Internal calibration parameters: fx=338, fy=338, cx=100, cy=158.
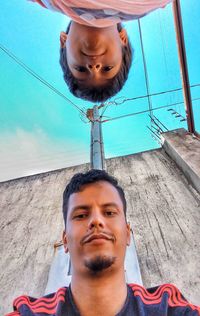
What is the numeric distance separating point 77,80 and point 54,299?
1129 millimetres

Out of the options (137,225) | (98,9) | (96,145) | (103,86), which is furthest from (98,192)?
(96,145)

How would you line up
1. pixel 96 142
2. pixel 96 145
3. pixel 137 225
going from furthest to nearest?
pixel 96 142
pixel 96 145
pixel 137 225

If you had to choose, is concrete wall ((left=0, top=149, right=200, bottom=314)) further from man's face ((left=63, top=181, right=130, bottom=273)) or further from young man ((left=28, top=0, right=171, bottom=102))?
young man ((left=28, top=0, right=171, bottom=102))

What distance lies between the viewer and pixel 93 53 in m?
1.36

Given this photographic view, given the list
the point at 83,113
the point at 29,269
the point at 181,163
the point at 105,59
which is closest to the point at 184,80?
the point at 181,163

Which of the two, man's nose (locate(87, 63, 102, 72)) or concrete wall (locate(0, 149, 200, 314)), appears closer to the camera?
man's nose (locate(87, 63, 102, 72))

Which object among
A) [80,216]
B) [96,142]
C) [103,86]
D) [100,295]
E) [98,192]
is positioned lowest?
[100,295]

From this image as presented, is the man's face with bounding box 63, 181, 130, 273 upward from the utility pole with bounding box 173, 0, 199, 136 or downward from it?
downward

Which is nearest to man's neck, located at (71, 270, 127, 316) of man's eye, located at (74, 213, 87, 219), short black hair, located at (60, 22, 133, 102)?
man's eye, located at (74, 213, 87, 219)

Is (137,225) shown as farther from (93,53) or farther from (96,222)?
(93,53)

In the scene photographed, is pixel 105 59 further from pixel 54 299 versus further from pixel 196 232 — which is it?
pixel 196 232

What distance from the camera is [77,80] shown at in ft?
5.32

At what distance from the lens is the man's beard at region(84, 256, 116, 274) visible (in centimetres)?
155

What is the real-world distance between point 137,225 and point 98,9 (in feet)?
8.52
